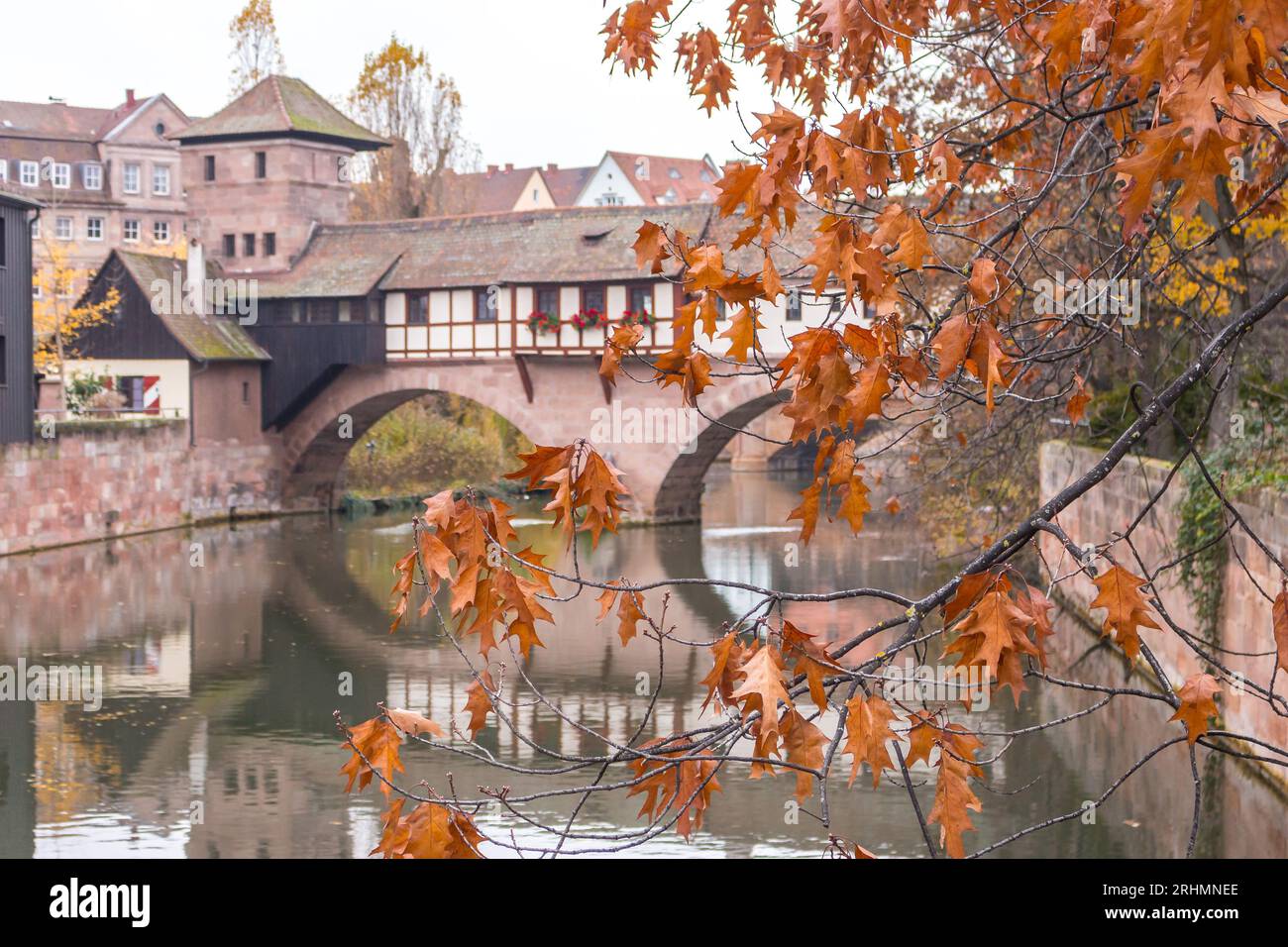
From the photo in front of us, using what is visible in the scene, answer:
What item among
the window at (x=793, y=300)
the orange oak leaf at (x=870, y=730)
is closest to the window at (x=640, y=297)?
the window at (x=793, y=300)

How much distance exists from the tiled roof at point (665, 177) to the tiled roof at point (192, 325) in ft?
106

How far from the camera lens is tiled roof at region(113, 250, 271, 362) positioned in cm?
3000

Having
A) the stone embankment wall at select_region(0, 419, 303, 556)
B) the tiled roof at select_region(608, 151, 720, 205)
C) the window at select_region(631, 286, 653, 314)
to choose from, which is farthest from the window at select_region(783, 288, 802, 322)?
the tiled roof at select_region(608, 151, 720, 205)

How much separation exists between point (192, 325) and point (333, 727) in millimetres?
19340

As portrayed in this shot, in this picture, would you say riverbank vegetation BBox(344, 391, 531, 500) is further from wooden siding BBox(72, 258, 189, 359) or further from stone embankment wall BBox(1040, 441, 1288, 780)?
stone embankment wall BBox(1040, 441, 1288, 780)

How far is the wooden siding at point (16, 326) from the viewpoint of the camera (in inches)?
924

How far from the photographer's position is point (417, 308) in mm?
31188

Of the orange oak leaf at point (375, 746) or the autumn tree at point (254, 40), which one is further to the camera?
the autumn tree at point (254, 40)

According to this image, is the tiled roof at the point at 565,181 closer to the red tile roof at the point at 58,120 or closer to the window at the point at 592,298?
the red tile roof at the point at 58,120

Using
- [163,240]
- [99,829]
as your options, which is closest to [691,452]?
[99,829]

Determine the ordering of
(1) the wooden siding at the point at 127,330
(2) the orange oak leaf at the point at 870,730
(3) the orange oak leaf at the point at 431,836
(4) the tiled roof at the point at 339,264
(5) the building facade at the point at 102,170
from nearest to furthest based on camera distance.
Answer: (2) the orange oak leaf at the point at 870,730 → (3) the orange oak leaf at the point at 431,836 → (1) the wooden siding at the point at 127,330 → (4) the tiled roof at the point at 339,264 → (5) the building facade at the point at 102,170

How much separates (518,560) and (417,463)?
104ft

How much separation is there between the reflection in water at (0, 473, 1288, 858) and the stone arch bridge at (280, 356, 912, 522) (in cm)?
550

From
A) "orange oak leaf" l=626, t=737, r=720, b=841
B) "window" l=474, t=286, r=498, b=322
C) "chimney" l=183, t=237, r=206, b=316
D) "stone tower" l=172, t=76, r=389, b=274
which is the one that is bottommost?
"orange oak leaf" l=626, t=737, r=720, b=841
